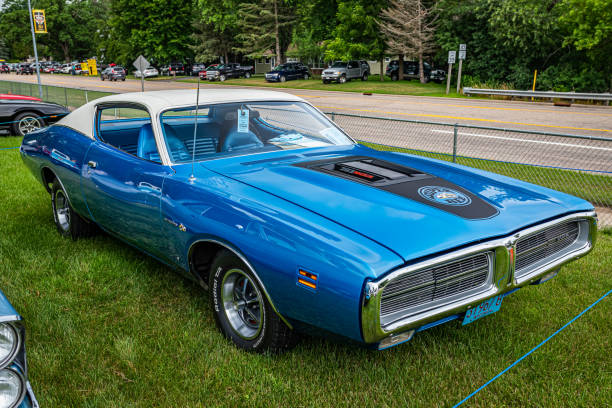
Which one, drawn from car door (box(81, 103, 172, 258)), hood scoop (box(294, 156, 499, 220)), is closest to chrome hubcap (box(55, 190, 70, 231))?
car door (box(81, 103, 172, 258))

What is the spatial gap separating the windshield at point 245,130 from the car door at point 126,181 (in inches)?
9.2

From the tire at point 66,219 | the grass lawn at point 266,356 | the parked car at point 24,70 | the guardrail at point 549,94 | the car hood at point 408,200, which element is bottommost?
the grass lawn at point 266,356

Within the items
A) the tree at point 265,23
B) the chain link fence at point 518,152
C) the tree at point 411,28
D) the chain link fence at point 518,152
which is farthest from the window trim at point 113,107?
the tree at point 265,23

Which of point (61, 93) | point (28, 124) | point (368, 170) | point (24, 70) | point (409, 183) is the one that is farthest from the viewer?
point (24, 70)

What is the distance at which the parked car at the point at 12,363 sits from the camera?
178 cm

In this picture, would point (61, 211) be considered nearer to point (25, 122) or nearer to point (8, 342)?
point (8, 342)

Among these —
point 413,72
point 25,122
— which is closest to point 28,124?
point 25,122

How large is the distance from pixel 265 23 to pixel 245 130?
46.9 m

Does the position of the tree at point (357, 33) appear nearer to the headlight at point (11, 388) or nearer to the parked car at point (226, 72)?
the parked car at point (226, 72)

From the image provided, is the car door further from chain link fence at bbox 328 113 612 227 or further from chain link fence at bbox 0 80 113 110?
chain link fence at bbox 0 80 113 110

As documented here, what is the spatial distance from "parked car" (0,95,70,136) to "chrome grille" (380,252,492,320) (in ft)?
39.3

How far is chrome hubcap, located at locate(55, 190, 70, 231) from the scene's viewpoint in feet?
17.2

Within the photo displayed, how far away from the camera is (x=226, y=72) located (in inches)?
1837

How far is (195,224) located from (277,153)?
1071 mm
